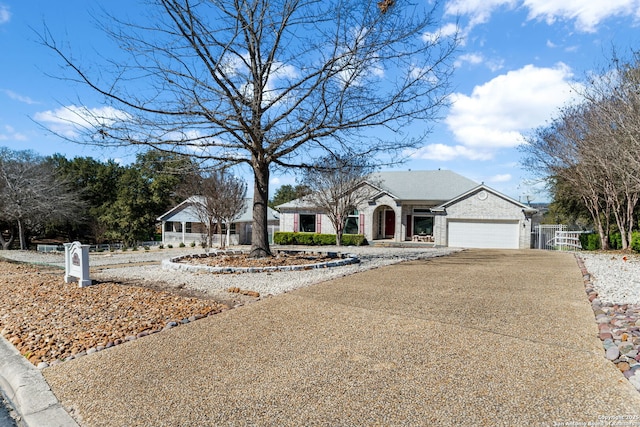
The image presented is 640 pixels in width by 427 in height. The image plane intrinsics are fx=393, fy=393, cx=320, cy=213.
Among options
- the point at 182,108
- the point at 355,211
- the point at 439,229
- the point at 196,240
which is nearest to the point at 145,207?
the point at 196,240

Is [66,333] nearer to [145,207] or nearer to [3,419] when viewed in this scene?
[3,419]

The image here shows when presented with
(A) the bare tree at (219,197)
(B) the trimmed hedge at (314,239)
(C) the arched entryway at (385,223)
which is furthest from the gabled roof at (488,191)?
(A) the bare tree at (219,197)

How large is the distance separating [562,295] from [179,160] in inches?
379

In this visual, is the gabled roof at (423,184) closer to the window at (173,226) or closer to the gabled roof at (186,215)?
the gabled roof at (186,215)

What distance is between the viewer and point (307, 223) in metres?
29.4

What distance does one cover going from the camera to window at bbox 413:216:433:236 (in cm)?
2652

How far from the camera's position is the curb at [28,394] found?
304 centimetres

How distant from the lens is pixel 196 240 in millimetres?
31484

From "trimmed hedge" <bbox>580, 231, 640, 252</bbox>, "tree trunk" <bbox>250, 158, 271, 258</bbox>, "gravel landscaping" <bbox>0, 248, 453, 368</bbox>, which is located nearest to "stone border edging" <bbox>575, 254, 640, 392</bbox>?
"gravel landscaping" <bbox>0, 248, 453, 368</bbox>

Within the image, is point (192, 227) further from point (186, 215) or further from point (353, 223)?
point (353, 223)

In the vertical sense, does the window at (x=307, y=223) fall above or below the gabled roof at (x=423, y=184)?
below

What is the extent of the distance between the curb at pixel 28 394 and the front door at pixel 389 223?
82.4 ft

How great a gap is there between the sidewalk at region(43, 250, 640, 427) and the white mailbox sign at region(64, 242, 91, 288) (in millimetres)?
4219

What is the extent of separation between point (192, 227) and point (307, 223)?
35.9 ft
